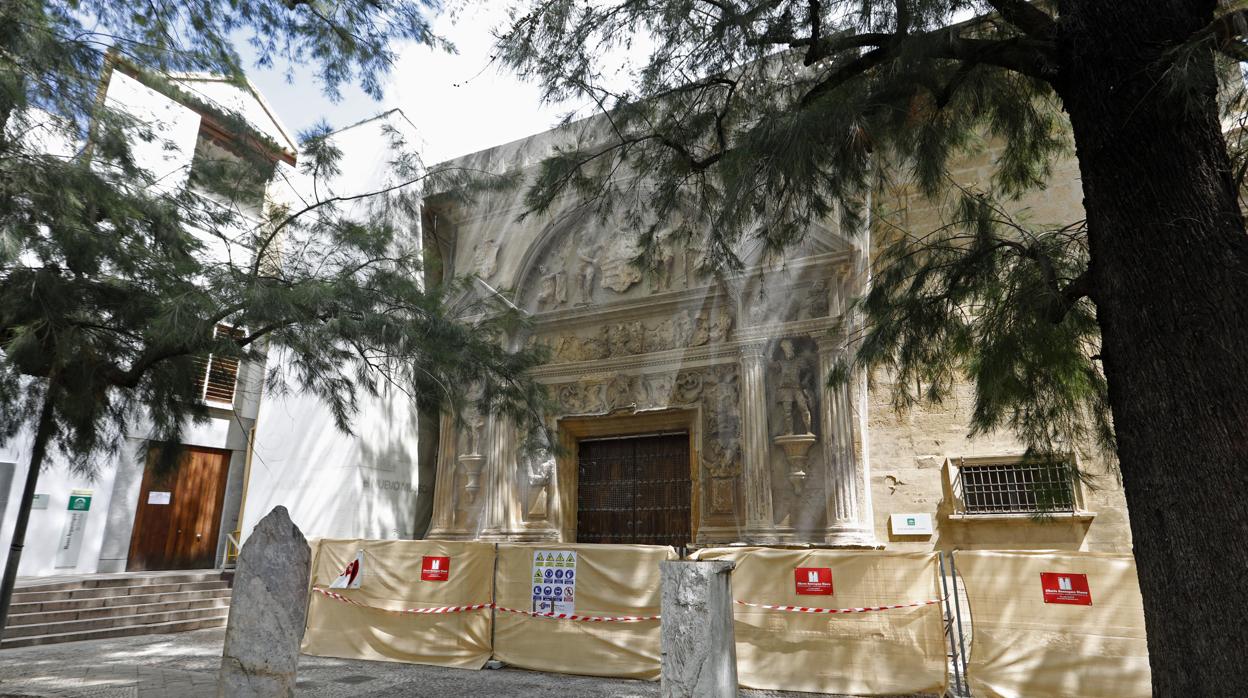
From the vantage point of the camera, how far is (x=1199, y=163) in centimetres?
311

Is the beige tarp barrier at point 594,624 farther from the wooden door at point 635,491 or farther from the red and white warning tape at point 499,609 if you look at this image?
the wooden door at point 635,491

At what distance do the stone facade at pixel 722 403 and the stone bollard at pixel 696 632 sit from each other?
400cm

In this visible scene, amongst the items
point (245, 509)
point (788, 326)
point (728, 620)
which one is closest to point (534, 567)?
point (728, 620)

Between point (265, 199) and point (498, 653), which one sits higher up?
point (265, 199)

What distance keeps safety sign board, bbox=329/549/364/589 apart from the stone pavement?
0.71 meters

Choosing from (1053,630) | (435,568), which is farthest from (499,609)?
(1053,630)

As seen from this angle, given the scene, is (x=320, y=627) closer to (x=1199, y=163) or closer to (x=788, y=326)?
(x=788, y=326)

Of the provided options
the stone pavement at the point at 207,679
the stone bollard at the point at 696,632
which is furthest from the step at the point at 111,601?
the stone bollard at the point at 696,632

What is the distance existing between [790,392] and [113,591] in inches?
360

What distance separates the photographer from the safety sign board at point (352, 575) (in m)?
7.64

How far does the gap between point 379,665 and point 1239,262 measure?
23.6ft

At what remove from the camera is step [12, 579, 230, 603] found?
28.5 ft

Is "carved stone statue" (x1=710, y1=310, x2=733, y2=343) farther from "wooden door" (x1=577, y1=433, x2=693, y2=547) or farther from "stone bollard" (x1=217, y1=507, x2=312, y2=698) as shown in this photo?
"stone bollard" (x1=217, y1=507, x2=312, y2=698)

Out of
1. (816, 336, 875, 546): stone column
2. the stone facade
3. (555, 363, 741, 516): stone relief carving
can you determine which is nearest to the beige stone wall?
the stone facade
